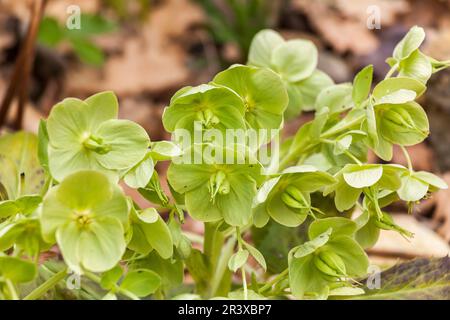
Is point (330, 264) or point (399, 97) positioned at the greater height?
point (399, 97)

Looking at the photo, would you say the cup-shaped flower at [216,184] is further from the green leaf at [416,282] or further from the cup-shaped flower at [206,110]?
the green leaf at [416,282]

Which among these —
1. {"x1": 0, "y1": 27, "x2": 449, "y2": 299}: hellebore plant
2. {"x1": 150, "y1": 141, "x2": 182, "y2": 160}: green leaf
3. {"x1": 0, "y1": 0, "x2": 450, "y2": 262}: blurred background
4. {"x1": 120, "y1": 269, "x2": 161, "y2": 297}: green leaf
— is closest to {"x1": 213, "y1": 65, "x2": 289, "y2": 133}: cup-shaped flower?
{"x1": 0, "y1": 27, "x2": 449, "y2": 299}: hellebore plant

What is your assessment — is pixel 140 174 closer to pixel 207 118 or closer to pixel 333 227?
pixel 207 118

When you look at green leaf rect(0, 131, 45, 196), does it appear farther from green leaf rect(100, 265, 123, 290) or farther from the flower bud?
the flower bud

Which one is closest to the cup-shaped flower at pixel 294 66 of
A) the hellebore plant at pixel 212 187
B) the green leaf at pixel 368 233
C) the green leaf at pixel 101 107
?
the hellebore plant at pixel 212 187

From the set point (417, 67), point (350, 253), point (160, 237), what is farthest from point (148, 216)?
point (417, 67)
